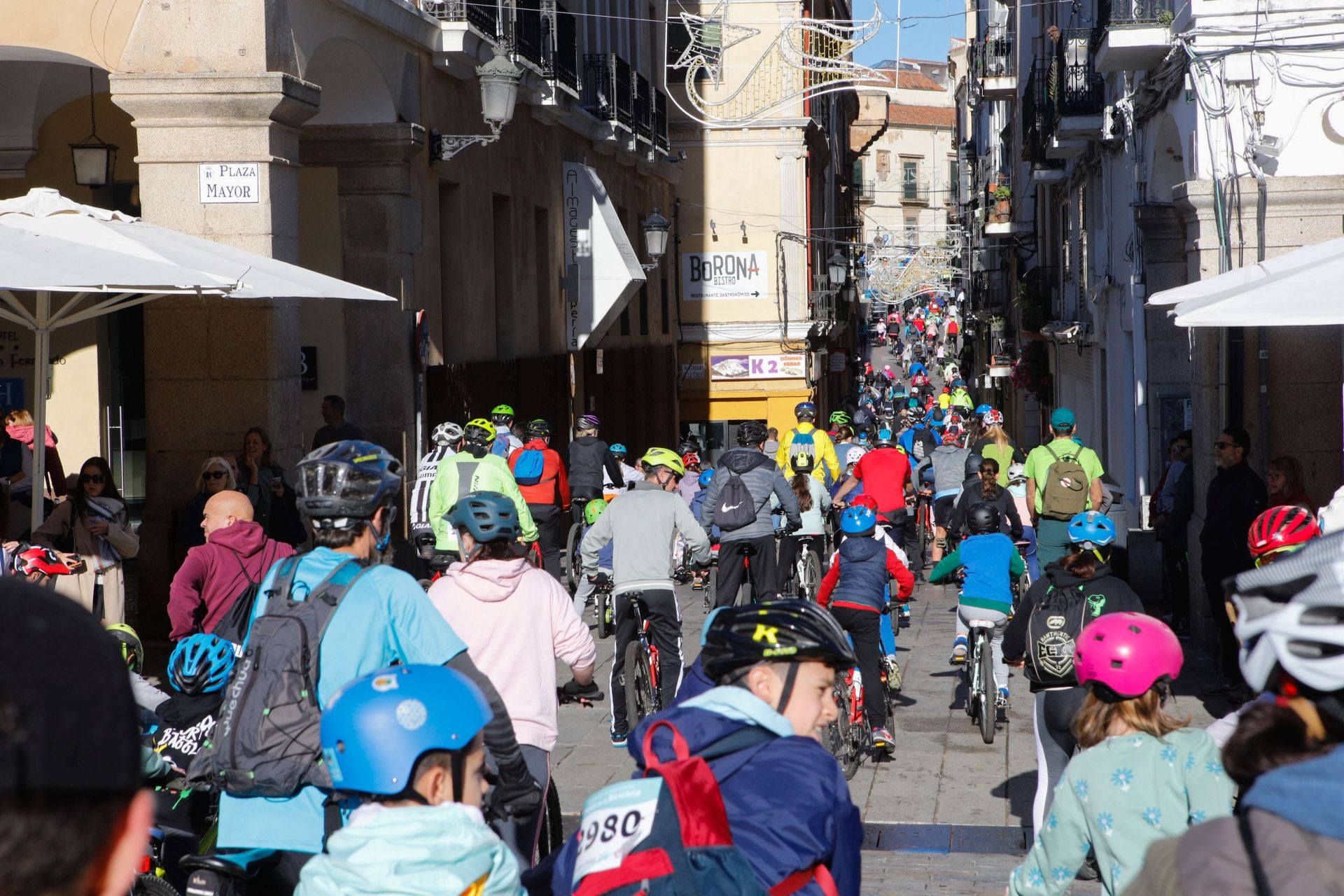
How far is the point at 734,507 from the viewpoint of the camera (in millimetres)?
11711

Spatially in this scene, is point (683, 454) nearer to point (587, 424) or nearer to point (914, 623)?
point (587, 424)

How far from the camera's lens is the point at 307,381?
15.3 m

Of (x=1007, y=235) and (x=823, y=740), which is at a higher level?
(x=1007, y=235)

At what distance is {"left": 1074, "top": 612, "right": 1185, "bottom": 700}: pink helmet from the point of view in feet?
14.7

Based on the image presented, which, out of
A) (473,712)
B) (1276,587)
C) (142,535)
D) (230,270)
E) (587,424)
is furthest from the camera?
(587,424)

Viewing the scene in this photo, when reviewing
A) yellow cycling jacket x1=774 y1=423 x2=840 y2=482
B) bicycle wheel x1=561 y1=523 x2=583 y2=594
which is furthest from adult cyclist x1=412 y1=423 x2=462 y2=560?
yellow cycling jacket x1=774 y1=423 x2=840 y2=482

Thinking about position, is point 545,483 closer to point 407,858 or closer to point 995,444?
point 995,444

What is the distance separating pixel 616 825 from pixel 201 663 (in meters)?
3.35

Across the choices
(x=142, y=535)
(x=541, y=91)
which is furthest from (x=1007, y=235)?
(x=142, y=535)

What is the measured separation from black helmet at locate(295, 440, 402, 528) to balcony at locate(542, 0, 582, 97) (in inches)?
662

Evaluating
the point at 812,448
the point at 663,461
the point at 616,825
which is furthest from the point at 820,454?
the point at 616,825

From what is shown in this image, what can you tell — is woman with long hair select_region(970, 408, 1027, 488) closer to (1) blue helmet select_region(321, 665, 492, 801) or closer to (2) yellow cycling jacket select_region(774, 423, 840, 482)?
(2) yellow cycling jacket select_region(774, 423, 840, 482)

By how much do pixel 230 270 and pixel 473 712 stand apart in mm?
5980

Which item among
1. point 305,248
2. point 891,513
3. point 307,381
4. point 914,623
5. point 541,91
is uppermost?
point 541,91
